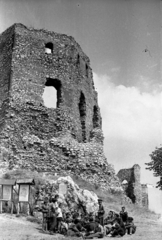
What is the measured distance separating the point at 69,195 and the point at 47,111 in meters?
6.92

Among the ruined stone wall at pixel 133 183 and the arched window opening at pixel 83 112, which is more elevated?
the arched window opening at pixel 83 112

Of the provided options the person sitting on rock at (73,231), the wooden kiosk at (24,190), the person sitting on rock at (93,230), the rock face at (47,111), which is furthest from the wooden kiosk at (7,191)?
the rock face at (47,111)

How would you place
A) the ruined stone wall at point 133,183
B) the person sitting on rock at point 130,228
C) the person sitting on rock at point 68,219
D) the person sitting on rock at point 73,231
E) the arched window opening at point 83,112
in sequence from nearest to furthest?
the person sitting on rock at point 73,231
the person sitting on rock at point 68,219
the person sitting on rock at point 130,228
the arched window opening at point 83,112
the ruined stone wall at point 133,183

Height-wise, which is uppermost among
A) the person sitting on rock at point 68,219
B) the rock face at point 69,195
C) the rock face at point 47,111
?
the rock face at point 47,111

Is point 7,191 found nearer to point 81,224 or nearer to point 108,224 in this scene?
point 81,224

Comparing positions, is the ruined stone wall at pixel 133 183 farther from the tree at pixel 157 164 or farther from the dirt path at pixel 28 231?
the dirt path at pixel 28 231

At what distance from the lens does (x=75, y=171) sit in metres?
16.9

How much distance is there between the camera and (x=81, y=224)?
33.1 ft

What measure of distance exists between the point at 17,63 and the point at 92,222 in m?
11.4

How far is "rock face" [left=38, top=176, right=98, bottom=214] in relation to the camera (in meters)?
12.1

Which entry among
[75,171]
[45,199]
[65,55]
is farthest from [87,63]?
[45,199]

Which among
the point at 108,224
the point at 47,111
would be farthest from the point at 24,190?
the point at 47,111

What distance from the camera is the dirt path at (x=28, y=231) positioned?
8531 millimetres

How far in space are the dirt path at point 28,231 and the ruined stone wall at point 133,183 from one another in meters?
17.3
